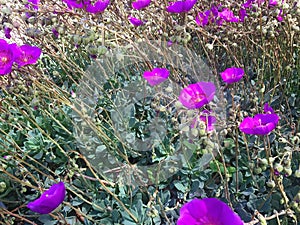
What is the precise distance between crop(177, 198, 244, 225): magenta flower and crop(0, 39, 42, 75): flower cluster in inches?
26.4

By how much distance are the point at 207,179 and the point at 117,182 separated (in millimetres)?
325

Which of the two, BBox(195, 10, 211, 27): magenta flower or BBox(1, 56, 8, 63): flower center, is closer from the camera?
BBox(1, 56, 8, 63): flower center

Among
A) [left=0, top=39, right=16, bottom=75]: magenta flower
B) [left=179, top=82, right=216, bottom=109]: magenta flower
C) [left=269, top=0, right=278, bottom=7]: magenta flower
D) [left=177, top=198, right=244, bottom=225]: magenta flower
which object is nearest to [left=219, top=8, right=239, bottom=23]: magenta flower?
[left=269, top=0, right=278, bottom=7]: magenta flower

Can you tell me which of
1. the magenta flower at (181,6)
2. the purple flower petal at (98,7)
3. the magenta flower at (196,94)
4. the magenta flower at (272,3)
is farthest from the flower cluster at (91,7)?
the magenta flower at (272,3)

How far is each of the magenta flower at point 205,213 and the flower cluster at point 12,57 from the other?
0.67m

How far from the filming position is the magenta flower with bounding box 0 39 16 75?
1068mm

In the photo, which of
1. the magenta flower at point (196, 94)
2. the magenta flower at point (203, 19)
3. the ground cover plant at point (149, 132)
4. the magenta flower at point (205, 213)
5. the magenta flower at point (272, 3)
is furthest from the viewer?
the magenta flower at point (203, 19)

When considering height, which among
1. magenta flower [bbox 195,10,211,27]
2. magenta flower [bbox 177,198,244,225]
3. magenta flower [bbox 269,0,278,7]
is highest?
magenta flower [bbox 269,0,278,7]

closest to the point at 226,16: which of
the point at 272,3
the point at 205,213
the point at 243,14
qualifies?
the point at 243,14

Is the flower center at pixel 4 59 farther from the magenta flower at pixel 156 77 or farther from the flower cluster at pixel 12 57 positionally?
the magenta flower at pixel 156 77

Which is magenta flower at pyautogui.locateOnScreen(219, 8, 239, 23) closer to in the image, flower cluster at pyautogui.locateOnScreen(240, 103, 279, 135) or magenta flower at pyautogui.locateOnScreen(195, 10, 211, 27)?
magenta flower at pyautogui.locateOnScreen(195, 10, 211, 27)

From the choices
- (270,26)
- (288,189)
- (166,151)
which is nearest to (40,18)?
(166,151)

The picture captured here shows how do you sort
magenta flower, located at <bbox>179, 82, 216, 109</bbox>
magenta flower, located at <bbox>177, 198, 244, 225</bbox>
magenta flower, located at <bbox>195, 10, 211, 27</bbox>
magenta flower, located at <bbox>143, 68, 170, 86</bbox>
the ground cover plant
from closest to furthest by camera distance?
magenta flower, located at <bbox>177, 198, 244, 225</bbox>
magenta flower, located at <bbox>179, 82, 216, 109</bbox>
the ground cover plant
magenta flower, located at <bbox>143, 68, 170, 86</bbox>
magenta flower, located at <bbox>195, 10, 211, 27</bbox>

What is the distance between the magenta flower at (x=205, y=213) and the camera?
0.64 m
